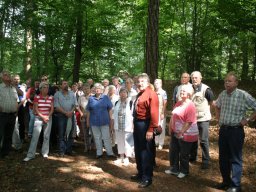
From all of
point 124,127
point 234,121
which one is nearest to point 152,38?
point 124,127

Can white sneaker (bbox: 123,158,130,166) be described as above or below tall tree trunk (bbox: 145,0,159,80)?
below

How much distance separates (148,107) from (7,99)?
4071 mm

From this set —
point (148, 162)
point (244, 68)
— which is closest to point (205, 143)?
point (148, 162)

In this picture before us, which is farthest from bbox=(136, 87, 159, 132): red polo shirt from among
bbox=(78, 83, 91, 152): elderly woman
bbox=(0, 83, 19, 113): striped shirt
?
A: bbox=(0, 83, 19, 113): striped shirt

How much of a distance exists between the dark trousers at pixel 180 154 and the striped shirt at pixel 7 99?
4210mm

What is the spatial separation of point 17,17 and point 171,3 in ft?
37.9

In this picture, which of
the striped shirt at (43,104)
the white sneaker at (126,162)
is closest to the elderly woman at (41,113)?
the striped shirt at (43,104)

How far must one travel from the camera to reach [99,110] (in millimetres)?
7691

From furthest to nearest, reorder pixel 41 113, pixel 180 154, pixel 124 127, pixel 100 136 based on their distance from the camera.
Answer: pixel 100 136, pixel 41 113, pixel 124 127, pixel 180 154

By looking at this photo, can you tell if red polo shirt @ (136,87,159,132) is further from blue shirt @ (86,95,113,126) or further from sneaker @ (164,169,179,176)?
blue shirt @ (86,95,113,126)

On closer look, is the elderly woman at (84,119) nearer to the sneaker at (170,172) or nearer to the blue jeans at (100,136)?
the blue jeans at (100,136)

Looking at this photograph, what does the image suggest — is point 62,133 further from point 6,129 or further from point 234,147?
point 234,147

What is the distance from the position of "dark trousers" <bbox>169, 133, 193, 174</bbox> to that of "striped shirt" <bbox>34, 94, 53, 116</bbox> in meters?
3.31

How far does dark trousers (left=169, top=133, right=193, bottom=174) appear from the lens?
6148 mm
